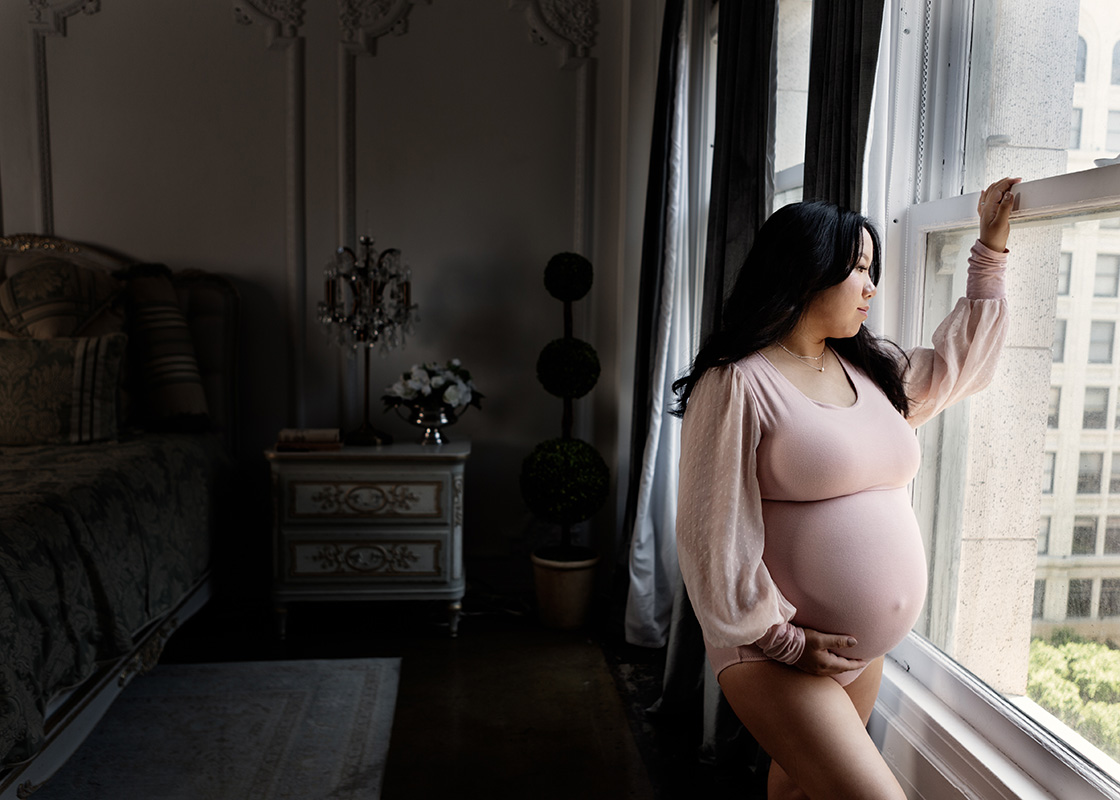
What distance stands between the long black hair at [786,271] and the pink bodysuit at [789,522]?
0.17 ft

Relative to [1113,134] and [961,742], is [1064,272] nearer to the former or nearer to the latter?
[1113,134]

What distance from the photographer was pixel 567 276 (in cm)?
319

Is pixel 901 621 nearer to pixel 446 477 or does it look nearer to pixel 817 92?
pixel 817 92

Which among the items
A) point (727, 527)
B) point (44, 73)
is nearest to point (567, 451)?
point (727, 527)

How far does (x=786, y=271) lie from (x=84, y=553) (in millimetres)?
1732

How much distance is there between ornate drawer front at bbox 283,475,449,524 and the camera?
299 centimetres

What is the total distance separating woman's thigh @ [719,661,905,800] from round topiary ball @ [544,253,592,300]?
214 centimetres

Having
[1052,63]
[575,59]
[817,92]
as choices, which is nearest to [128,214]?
[575,59]

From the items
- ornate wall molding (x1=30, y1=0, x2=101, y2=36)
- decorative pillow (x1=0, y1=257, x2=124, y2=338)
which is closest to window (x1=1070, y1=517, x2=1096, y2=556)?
decorative pillow (x1=0, y1=257, x2=124, y2=338)

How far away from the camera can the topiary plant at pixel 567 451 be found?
308 centimetres

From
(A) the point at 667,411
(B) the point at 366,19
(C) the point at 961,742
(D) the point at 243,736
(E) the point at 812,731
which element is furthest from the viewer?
(B) the point at 366,19

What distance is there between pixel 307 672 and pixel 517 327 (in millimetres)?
1595

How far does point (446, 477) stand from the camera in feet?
9.90

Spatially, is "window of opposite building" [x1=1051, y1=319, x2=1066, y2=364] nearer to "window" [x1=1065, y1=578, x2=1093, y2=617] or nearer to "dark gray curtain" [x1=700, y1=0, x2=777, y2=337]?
"window" [x1=1065, y1=578, x2=1093, y2=617]
